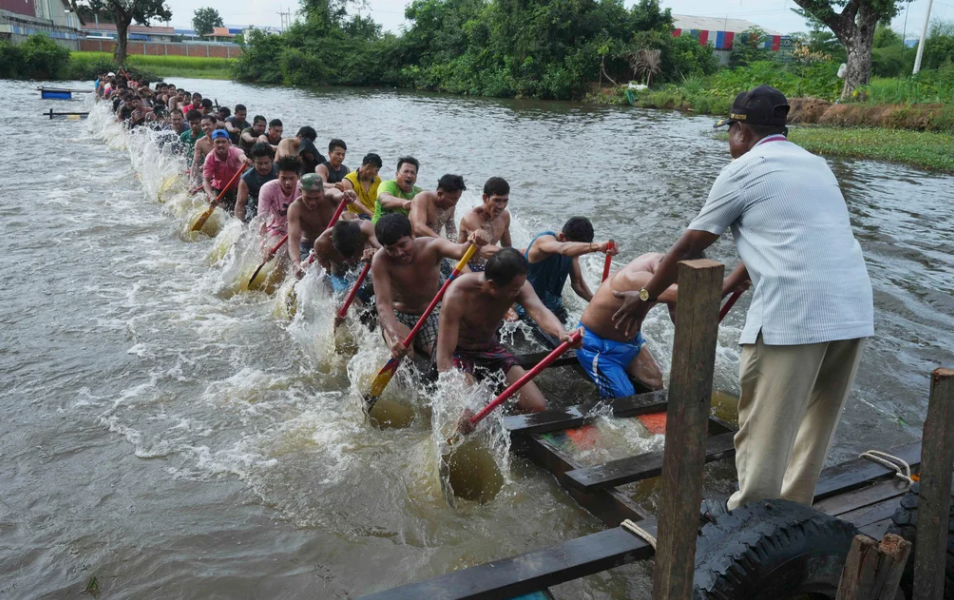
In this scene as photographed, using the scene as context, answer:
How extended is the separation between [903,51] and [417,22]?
29.3 meters

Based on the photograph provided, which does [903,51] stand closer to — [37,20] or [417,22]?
[417,22]

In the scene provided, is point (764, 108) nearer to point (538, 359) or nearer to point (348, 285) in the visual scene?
point (538, 359)

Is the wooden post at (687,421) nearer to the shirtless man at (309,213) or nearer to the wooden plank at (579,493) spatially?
the wooden plank at (579,493)

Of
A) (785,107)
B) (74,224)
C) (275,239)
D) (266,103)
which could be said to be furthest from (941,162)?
(266,103)

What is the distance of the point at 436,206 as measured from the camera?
752cm

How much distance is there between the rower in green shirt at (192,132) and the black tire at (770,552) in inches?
476

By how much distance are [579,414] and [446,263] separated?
3.11 meters

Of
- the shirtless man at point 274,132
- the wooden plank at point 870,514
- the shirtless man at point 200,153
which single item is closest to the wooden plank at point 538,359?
the wooden plank at point 870,514

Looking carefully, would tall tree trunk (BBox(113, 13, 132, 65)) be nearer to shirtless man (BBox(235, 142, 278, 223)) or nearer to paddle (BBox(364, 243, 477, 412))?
shirtless man (BBox(235, 142, 278, 223))

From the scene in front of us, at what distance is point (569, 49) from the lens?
Answer: 125 feet

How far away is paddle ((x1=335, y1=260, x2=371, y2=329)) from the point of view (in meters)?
6.29

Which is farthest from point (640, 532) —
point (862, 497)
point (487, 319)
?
point (487, 319)

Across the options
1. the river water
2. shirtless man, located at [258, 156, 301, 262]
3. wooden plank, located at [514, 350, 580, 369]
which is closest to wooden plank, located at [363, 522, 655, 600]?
the river water

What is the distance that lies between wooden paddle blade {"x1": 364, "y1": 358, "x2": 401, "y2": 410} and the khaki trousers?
2675 mm
